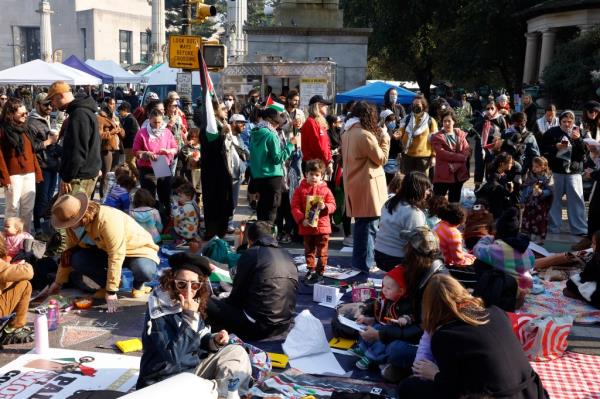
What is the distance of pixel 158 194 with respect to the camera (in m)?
9.48

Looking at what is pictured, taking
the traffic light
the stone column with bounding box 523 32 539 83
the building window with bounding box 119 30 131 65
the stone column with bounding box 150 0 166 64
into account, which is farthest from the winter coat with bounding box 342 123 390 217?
the building window with bounding box 119 30 131 65

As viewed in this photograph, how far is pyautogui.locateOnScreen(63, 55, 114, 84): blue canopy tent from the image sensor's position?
23.3 metres

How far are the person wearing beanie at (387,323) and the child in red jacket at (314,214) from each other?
1.84 meters

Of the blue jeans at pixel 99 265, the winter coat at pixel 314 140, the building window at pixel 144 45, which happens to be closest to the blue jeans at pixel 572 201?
the winter coat at pixel 314 140

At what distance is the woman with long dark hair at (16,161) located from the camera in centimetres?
785

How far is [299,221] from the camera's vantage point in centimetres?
707

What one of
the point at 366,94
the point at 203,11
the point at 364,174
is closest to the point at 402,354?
the point at 364,174

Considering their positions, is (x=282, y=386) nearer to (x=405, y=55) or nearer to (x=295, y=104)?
(x=295, y=104)

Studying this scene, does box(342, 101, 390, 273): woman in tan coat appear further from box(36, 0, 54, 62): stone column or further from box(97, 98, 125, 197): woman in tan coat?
box(36, 0, 54, 62): stone column

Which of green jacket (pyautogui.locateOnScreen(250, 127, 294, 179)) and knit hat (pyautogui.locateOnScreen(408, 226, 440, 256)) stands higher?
green jacket (pyautogui.locateOnScreen(250, 127, 294, 179))

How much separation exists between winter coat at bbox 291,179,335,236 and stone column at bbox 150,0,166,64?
→ 149 feet

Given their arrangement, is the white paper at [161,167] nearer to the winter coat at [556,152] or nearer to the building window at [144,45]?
the winter coat at [556,152]

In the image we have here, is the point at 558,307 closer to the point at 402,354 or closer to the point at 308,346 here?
the point at 402,354

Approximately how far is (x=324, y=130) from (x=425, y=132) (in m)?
1.86
